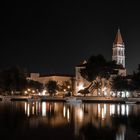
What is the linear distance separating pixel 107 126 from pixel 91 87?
6600 cm

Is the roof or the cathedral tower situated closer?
the cathedral tower

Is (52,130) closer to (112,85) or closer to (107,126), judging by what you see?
(107,126)

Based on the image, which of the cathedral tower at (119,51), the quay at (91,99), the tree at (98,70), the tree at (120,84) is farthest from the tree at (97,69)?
the cathedral tower at (119,51)

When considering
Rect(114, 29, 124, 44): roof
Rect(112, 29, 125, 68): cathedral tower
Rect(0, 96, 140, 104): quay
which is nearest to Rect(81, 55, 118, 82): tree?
Rect(0, 96, 140, 104): quay

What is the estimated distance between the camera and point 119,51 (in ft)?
447

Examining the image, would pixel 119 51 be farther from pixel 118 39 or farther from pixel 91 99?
pixel 91 99

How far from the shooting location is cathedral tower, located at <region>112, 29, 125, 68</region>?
13512 centimetres

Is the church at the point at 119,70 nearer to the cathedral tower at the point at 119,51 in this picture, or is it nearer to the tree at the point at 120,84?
the cathedral tower at the point at 119,51

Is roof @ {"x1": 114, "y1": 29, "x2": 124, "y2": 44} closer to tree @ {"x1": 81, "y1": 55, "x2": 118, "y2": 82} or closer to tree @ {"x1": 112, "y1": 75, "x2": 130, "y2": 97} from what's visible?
tree @ {"x1": 112, "y1": 75, "x2": 130, "y2": 97}

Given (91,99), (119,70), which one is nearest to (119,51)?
(119,70)

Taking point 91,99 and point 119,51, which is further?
point 119,51

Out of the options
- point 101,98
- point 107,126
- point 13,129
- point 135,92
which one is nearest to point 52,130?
point 13,129

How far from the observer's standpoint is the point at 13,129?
32.7 m

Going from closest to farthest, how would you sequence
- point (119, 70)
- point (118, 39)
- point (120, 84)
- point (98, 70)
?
point (98, 70) < point (120, 84) < point (119, 70) < point (118, 39)
